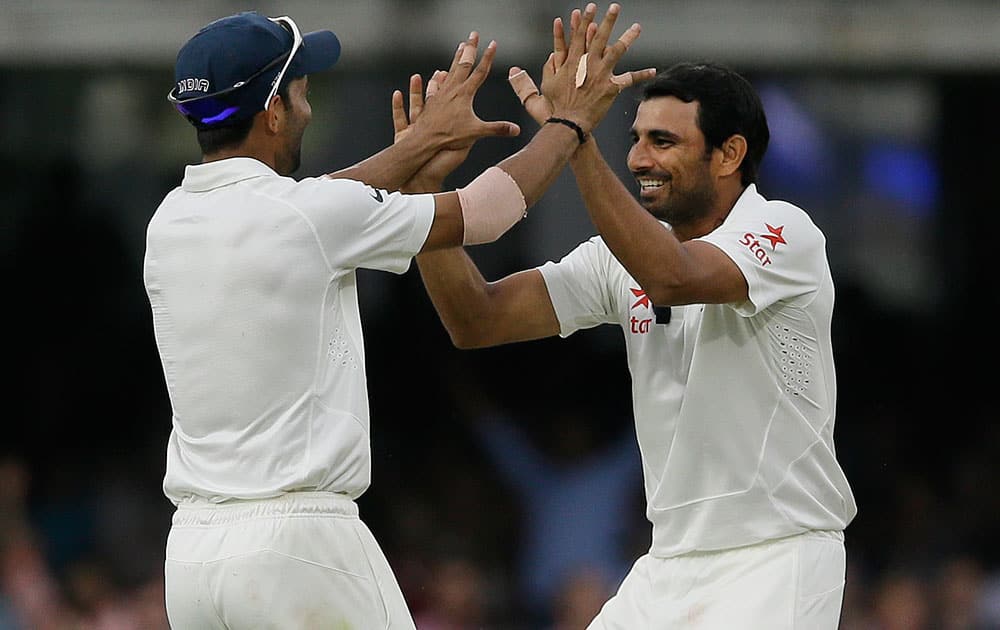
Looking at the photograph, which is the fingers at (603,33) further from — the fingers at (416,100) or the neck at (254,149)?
the neck at (254,149)

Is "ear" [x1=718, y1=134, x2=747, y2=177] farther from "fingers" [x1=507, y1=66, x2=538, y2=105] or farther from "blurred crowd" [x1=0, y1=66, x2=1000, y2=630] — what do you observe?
"blurred crowd" [x1=0, y1=66, x2=1000, y2=630]

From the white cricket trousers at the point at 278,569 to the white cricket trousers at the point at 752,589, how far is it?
0.93 m

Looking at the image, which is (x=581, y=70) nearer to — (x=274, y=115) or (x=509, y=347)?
(x=274, y=115)

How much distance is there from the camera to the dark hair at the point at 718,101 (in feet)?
16.2

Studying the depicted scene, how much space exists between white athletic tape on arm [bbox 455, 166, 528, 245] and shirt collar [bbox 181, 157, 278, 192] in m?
0.51

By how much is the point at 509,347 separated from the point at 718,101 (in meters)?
5.07

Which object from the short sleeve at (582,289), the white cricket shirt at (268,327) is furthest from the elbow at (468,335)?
the white cricket shirt at (268,327)

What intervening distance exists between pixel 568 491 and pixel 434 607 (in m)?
1.02

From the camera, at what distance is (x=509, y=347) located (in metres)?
9.92

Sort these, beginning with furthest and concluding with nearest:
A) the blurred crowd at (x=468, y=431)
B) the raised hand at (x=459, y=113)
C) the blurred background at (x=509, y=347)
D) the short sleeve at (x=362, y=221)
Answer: the blurred crowd at (x=468, y=431), the blurred background at (x=509, y=347), the raised hand at (x=459, y=113), the short sleeve at (x=362, y=221)

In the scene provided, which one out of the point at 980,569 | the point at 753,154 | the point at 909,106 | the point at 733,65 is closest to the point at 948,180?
the point at 909,106

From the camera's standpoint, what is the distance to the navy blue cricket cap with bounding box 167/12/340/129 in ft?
13.5

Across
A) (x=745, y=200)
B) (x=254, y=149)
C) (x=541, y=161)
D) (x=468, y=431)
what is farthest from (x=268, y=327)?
(x=468, y=431)

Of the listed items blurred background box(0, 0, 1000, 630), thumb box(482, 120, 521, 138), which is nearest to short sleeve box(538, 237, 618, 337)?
thumb box(482, 120, 521, 138)
